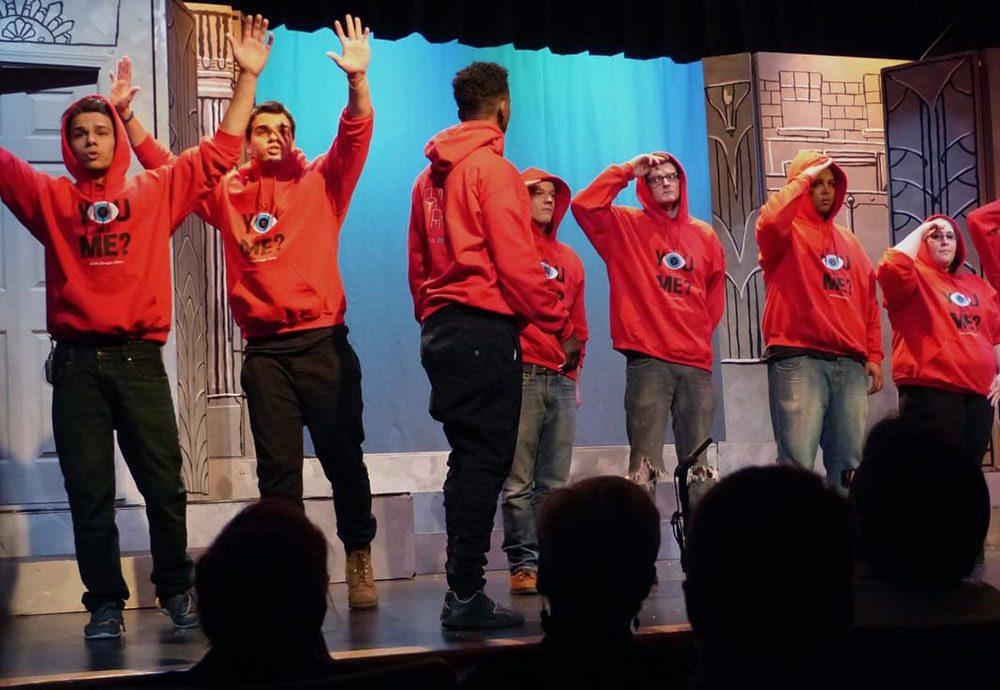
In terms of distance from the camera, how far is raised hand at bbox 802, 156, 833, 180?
454 cm

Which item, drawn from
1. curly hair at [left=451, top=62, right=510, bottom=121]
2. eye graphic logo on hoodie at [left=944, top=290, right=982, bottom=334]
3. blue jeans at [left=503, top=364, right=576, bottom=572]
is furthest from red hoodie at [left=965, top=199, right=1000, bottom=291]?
curly hair at [left=451, top=62, right=510, bottom=121]

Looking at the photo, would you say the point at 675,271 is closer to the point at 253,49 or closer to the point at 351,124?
the point at 351,124

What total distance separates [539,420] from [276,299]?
1.22 m

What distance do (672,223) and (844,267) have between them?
67cm

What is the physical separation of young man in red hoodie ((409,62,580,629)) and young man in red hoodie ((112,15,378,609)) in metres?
0.44

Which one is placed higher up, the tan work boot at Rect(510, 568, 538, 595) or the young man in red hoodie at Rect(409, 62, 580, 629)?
the young man in red hoodie at Rect(409, 62, 580, 629)

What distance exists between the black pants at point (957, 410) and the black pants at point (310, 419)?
7.52 ft

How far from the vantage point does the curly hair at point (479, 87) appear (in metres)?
3.32

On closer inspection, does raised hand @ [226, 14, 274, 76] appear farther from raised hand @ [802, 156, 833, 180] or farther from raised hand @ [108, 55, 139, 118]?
raised hand @ [802, 156, 833, 180]

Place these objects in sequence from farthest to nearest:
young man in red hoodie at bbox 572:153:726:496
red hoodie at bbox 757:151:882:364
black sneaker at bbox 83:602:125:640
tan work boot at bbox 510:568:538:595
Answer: red hoodie at bbox 757:151:882:364
young man in red hoodie at bbox 572:153:726:496
tan work boot at bbox 510:568:538:595
black sneaker at bbox 83:602:125:640

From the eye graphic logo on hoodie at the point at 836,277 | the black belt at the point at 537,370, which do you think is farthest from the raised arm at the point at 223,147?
the eye graphic logo on hoodie at the point at 836,277

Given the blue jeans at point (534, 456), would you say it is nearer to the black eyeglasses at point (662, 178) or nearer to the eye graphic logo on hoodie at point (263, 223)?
the black eyeglasses at point (662, 178)

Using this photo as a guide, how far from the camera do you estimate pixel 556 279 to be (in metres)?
4.57

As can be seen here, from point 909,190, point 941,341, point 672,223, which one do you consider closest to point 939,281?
point 941,341
